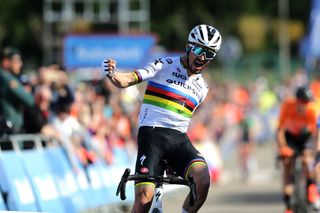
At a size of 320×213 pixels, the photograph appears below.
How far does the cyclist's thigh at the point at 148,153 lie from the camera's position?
10.0 metres

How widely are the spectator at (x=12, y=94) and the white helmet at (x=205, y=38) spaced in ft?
11.9

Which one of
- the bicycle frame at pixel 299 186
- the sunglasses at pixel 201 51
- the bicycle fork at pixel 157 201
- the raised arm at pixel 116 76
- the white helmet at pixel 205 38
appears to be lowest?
the bicycle frame at pixel 299 186

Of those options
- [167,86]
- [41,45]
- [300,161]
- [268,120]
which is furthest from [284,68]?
[167,86]

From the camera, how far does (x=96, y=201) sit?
15.6 meters

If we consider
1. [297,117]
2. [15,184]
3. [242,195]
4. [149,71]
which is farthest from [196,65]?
[242,195]

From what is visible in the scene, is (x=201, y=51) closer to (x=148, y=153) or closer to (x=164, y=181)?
(x=148, y=153)

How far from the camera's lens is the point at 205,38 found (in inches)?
404

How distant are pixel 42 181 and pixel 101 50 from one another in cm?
1713

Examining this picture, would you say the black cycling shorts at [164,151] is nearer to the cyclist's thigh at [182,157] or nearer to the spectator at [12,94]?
the cyclist's thigh at [182,157]

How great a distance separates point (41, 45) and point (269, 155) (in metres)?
33.8

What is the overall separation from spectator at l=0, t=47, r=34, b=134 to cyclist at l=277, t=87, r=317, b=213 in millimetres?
3642

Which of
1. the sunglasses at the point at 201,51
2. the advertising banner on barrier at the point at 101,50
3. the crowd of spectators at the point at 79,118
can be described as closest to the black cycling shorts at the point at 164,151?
the sunglasses at the point at 201,51

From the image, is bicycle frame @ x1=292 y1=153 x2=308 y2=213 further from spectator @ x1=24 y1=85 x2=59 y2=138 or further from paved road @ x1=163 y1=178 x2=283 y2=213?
spectator @ x1=24 y1=85 x2=59 y2=138

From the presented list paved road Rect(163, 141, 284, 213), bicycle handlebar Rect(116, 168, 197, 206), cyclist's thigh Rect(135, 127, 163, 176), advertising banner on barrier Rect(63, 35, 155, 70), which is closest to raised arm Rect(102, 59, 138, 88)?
cyclist's thigh Rect(135, 127, 163, 176)
